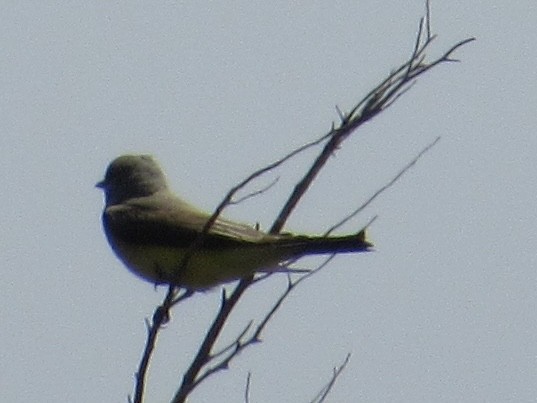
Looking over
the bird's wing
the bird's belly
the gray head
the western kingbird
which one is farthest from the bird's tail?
the gray head

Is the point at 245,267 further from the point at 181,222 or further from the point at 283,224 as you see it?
the point at 283,224

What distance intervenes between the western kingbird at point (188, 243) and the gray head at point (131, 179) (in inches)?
0.7

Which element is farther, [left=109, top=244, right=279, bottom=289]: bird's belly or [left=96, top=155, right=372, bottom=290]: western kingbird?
[left=109, top=244, right=279, bottom=289]: bird's belly

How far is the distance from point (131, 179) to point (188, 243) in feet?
7.13

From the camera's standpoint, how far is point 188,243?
906 cm

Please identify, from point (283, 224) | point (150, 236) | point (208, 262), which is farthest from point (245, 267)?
point (283, 224)

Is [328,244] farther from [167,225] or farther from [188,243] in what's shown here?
[167,225]

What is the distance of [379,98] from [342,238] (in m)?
1.53

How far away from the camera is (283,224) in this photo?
7008 mm

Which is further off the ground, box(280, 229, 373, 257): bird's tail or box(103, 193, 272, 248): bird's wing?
box(103, 193, 272, 248): bird's wing

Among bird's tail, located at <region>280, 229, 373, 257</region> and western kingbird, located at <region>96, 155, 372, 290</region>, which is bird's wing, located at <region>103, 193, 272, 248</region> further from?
bird's tail, located at <region>280, 229, 373, 257</region>

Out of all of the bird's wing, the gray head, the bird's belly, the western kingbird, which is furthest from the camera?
the gray head

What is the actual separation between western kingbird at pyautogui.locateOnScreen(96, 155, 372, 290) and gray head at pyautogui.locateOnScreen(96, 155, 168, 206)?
19 mm

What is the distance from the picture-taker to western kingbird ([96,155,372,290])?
8.32m
